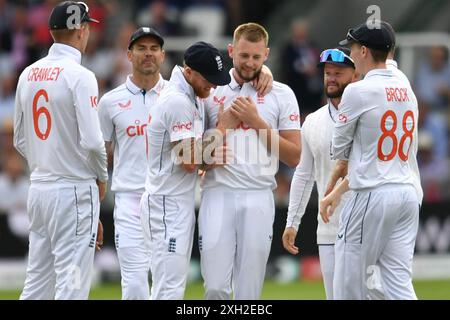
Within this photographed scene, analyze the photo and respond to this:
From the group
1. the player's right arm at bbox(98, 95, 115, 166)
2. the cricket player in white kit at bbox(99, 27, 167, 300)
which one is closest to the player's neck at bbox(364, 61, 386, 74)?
the cricket player in white kit at bbox(99, 27, 167, 300)

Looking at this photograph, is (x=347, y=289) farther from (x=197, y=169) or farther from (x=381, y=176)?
(x=197, y=169)

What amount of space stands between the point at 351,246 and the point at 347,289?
0.33 metres

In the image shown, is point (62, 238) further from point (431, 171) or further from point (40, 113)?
point (431, 171)

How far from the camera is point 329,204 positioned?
9523 millimetres

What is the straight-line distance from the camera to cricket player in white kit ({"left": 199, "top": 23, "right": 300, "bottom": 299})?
933cm

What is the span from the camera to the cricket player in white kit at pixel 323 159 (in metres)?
9.95

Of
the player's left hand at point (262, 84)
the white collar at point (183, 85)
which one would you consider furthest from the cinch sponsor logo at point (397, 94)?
the white collar at point (183, 85)

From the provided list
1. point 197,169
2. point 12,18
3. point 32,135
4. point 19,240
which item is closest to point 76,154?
point 32,135

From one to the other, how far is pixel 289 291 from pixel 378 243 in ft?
20.3

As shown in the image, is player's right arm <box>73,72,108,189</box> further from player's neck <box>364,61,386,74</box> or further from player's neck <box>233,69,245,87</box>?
player's neck <box>364,61,386,74</box>

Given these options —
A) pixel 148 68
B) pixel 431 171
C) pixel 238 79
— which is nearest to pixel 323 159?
pixel 238 79

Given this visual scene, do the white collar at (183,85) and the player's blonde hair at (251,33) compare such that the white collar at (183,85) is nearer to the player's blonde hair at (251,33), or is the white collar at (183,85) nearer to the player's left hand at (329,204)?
the player's blonde hair at (251,33)

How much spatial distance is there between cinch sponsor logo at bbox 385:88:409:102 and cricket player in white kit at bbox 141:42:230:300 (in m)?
1.26
